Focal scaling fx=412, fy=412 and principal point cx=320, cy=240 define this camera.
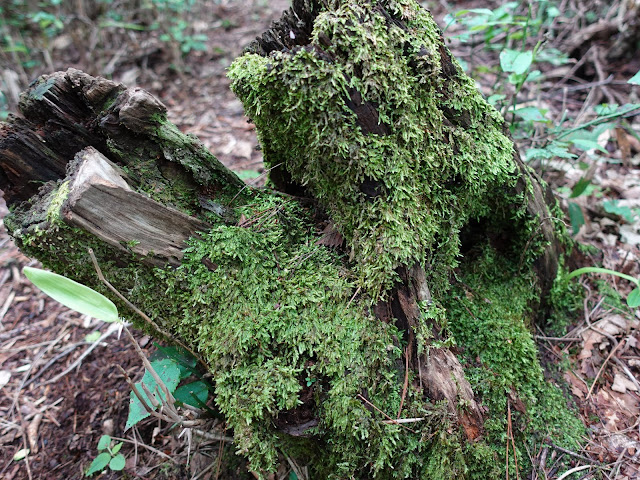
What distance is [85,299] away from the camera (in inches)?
49.4

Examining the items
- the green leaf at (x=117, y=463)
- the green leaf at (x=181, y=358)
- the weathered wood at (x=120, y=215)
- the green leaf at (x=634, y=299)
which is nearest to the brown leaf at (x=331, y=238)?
Result: the weathered wood at (x=120, y=215)

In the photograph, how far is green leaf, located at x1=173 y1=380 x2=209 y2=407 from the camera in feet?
6.31

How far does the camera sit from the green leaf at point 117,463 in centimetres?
208

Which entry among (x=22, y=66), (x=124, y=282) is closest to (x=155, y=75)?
(x=22, y=66)

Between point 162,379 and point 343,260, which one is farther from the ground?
point 343,260

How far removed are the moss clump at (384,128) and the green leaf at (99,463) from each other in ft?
5.42

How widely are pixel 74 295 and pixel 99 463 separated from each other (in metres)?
1.36

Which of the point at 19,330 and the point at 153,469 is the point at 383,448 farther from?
the point at 19,330

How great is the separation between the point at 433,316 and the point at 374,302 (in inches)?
10.0

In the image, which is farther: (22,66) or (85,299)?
(22,66)

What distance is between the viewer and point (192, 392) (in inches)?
74.9

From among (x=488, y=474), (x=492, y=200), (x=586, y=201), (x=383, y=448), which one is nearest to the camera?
(x=383, y=448)

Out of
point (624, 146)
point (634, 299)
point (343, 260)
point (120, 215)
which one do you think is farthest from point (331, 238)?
point (624, 146)

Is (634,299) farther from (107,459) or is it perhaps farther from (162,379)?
(107,459)
